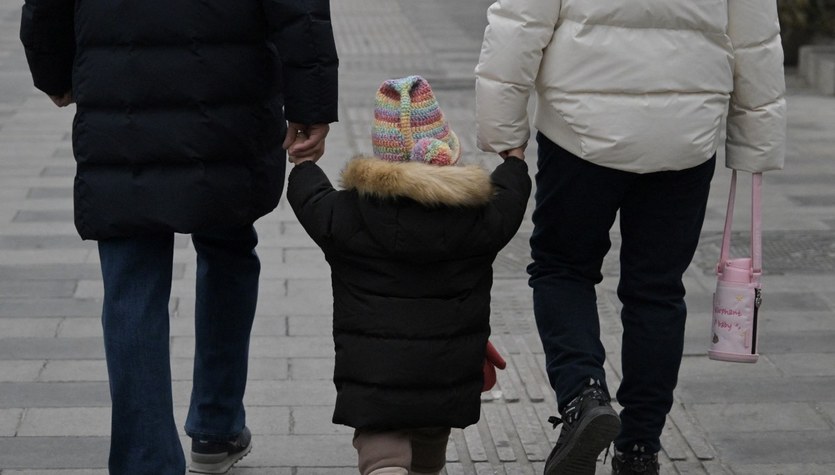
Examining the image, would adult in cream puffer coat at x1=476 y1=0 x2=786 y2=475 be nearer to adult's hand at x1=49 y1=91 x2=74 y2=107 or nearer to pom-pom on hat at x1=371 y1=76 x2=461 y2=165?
pom-pom on hat at x1=371 y1=76 x2=461 y2=165

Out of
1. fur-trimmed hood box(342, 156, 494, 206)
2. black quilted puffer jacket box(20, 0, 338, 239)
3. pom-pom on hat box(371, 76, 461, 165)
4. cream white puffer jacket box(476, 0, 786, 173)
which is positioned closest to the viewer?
fur-trimmed hood box(342, 156, 494, 206)

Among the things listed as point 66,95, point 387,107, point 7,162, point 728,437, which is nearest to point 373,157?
point 387,107

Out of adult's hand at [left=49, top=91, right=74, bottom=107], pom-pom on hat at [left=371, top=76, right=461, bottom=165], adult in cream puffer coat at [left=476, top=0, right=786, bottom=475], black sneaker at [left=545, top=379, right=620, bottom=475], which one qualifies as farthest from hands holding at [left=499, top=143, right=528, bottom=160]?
adult's hand at [left=49, top=91, right=74, bottom=107]

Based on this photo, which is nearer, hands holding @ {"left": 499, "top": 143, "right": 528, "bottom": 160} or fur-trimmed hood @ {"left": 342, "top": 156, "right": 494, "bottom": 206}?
fur-trimmed hood @ {"left": 342, "top": 156, "right": 494, "bottom": 206}

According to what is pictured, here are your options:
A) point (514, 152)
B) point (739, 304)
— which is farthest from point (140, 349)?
point (739, 304)

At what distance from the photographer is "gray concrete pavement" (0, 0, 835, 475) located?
424cm

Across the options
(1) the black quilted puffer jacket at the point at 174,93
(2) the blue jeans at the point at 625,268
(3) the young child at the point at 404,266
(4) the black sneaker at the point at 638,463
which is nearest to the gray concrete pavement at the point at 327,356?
(4) the black sneaker at the point at 638,463

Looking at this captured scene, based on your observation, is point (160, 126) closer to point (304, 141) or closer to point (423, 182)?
point (304, 141)

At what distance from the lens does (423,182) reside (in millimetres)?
3123

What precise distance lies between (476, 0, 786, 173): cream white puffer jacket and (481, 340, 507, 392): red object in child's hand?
0.51 m

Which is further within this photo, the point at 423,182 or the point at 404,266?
the point at 404,266

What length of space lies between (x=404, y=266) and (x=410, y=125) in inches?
12.4

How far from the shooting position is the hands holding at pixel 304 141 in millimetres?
3469

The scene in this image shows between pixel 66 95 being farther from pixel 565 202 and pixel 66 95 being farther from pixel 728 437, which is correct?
pixel 728 437
